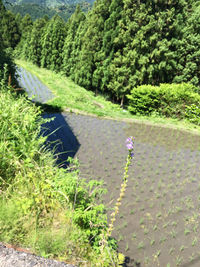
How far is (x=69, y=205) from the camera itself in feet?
7.36

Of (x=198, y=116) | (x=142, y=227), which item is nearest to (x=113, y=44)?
(x=198, y=116)

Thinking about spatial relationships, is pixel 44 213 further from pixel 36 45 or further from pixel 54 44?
pixel 36 45

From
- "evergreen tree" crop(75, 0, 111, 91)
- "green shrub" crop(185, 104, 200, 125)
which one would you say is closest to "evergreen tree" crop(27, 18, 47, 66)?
"evergreen tree" crop(75, 0, 111, 91)

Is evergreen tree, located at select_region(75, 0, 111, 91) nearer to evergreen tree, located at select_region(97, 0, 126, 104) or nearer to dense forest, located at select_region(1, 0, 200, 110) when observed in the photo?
dense forest, located at select_region(1, 0, 200, 110)

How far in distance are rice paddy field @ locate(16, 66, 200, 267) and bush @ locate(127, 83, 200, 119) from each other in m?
2.20

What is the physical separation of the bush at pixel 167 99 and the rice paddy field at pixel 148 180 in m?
2.20

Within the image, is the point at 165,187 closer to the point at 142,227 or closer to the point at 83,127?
the point at 142,227

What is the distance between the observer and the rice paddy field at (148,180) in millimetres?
3169

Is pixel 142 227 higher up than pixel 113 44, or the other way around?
pixel 113 44

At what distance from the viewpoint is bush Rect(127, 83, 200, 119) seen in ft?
31.2

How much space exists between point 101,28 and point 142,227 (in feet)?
55.9

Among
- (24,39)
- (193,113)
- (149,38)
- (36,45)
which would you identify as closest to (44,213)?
(193,113)

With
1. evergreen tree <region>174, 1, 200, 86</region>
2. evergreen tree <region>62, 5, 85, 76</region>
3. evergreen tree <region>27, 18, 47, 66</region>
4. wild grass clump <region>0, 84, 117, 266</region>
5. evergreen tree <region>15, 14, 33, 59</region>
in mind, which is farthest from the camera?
evergreen tree <region>15, 14, 33, 59</region>

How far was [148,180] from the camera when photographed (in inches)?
192
